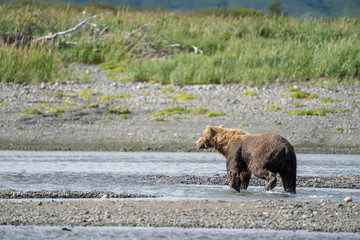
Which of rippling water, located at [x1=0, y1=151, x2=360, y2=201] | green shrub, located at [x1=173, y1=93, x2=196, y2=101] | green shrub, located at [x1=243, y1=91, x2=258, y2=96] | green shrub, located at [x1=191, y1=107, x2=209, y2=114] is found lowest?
rippling water, located at [x1=0, y1=151, x2=360, y2=201]

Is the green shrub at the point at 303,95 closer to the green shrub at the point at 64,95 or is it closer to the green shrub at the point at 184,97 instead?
the green shrub at the point at 184,97

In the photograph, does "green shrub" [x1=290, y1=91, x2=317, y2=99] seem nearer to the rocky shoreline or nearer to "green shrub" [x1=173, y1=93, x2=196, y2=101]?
the rocky shoreline

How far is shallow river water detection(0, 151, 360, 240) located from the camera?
7805mm

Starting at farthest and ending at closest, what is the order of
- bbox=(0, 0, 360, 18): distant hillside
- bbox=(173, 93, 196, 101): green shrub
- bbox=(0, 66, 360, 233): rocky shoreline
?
1. bbox=(0, 0, 360, 18): distant hillside
2. bbox=(173, 93, 196, 101): green shrub
3. bbox=(0, 66, 360, 233): rocky shoreline

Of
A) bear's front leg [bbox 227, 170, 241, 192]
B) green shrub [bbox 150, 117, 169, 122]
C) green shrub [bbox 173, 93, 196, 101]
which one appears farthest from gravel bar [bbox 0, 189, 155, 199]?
green shrub [bbox 173, 93, 196, 101]

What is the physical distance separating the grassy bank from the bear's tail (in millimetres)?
11423

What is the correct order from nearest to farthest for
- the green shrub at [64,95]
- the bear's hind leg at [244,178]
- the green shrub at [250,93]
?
the bear's hind leg at [244,178], the green shrub at [64,95], the green shrub at [250,93]

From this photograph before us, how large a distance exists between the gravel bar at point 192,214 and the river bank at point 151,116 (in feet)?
24.6

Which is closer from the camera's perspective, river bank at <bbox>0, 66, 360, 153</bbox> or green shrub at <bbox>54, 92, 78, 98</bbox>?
river bank at <bbox>0, 66, 360, 153</bbox>

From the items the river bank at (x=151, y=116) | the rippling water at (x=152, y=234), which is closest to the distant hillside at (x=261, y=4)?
the river bank at (x=151, y=116)

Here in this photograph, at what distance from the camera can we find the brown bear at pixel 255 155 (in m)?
10.5

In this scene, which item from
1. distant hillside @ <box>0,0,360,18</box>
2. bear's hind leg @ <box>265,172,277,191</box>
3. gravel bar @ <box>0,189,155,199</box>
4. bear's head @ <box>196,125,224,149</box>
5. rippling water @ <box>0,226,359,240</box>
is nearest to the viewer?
rippling water @ <box>0,226,359,240</box>

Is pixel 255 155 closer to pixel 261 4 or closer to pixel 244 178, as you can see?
pixel 244 178

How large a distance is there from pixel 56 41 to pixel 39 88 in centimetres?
478
